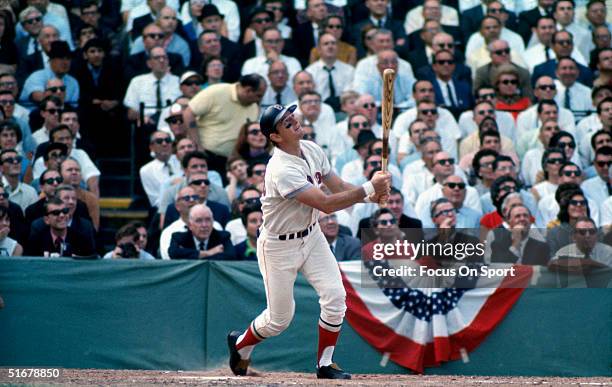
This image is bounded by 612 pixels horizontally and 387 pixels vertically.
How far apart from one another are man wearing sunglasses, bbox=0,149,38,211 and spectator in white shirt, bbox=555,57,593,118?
6459 millimetres

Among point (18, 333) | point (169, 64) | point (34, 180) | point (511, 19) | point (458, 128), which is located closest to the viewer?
point (18, 333)

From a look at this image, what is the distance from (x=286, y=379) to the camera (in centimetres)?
861

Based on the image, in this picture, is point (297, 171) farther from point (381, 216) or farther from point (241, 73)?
point (241, 73)

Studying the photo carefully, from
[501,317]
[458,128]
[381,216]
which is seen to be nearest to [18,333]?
[381,216]

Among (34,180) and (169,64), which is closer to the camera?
(34,180)

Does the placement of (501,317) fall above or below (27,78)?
below

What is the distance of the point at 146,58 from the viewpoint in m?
13.8

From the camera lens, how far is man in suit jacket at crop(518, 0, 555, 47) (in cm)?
1498

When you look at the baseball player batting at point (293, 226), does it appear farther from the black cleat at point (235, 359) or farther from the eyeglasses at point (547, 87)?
the eyeglasses at point (547, 87)

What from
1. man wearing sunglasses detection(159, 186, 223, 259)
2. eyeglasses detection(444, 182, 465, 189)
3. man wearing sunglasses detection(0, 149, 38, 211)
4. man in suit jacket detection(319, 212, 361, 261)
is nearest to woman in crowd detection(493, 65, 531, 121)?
eyeglasses detection(444, 182, 465, 189)

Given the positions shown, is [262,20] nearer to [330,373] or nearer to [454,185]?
[454,185]

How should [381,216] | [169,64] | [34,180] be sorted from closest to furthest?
[381,216] → [34,180] → [169,64]

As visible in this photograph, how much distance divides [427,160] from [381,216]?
1723 millimetres

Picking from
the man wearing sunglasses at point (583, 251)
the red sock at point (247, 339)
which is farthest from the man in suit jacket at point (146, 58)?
the red sock at point (247, 339)
